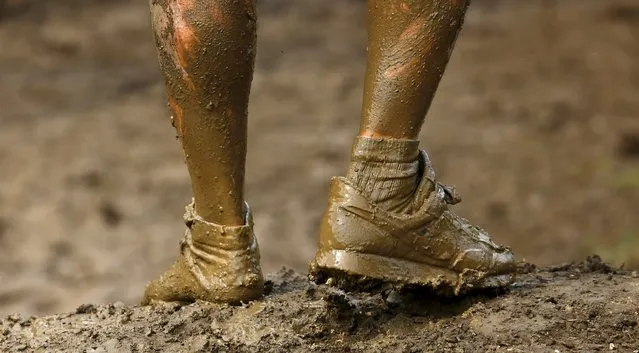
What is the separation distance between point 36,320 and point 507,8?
5485 millimetres

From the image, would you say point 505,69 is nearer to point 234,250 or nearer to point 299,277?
point 299,277

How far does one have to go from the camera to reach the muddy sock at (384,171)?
6.03 feet

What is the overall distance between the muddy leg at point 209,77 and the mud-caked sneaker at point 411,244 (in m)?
0.21

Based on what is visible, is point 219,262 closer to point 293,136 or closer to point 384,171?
point 384,171

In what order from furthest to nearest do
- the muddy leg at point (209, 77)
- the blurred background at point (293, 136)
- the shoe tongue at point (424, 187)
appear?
the blurred background at point (293, 136) → the shoe tongue at point (424, 187) → the muddy leg at point (209, 77)

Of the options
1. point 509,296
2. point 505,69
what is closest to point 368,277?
point 509,296

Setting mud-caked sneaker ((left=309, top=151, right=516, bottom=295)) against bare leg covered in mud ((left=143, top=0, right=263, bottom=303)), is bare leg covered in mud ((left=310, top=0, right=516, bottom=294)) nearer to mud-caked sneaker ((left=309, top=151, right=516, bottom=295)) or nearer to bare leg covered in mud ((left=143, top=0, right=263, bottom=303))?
mud-caked sneaker ((left=309, top=151, right=516, bottom=295))

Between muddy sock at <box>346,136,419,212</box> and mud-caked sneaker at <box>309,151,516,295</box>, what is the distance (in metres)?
0.02

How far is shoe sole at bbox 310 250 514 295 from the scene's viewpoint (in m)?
1.77

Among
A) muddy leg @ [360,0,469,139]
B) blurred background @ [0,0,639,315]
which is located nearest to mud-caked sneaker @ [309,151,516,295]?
muddy leg @ [360,0,469,139]

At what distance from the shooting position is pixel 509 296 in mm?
1998

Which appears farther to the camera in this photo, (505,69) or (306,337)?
(505,69)

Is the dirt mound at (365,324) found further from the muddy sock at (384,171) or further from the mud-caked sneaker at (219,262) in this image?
the muddy sock at (384,171)

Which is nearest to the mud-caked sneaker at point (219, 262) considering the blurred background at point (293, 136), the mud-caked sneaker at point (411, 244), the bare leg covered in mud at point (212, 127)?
the bare leg covered in mud at point (212, 127)
